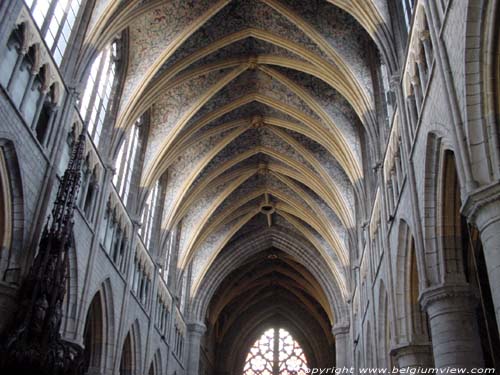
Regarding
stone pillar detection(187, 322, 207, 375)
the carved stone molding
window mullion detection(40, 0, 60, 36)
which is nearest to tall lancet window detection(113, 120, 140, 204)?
window mullion detection(40, 0, 60, 36)

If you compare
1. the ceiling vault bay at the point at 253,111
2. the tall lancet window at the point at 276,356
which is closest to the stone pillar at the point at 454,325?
the ceiling vault bay at the point at 253,111

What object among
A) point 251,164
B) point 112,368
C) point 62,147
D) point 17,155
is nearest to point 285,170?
point 251,164

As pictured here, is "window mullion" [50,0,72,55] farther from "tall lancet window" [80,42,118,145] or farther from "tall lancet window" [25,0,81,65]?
"tall lancet window" [80,42,118,145]

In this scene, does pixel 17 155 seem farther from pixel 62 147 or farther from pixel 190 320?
pixel 190 320

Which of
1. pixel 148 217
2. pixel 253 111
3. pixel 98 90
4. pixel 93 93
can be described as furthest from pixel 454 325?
pixel 253 111

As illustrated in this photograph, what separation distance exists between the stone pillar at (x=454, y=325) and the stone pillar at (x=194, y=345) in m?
20.5

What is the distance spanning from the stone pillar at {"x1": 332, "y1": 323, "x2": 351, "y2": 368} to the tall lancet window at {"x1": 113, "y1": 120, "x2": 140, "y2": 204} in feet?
43.6

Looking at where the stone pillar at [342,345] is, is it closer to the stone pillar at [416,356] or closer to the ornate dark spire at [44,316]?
the stone pillar at [416,356]

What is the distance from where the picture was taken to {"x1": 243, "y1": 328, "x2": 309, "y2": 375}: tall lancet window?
1540 inches

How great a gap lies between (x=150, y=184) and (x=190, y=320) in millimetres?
10698

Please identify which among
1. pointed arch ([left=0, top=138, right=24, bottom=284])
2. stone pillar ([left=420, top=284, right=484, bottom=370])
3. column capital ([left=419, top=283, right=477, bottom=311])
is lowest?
stone pillar ([left=420, top=284, right=484, bottom=370])

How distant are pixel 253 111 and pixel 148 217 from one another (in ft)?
19.5

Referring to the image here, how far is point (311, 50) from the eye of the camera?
20516 mm

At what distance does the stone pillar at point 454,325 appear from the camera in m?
10.0
